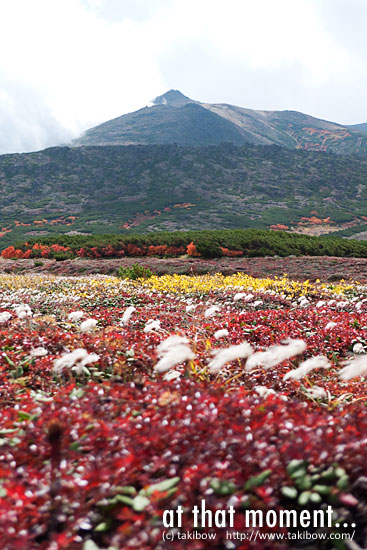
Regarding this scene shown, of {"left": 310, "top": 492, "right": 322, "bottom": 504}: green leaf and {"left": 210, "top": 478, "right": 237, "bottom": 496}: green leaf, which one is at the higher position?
{"left": 210, "top": 478, "right": 237, "bottom": 496}: green leaf

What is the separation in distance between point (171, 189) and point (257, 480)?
320ft

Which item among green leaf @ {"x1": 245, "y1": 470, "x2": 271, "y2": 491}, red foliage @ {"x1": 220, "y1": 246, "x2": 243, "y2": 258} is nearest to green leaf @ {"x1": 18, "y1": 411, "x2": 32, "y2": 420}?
green leaf @ {"x1": 245, "y1": 470, "x2": 271, "y2": 491}

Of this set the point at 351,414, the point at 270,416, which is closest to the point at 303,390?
the point at 351,414

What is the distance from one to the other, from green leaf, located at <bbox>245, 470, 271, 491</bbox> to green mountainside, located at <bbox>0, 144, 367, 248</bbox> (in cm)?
5756

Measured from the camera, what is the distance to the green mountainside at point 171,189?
69.4 meters

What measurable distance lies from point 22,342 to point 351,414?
147 inches

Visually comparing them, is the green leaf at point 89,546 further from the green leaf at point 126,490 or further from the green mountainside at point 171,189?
the green mountainside at point 171,189

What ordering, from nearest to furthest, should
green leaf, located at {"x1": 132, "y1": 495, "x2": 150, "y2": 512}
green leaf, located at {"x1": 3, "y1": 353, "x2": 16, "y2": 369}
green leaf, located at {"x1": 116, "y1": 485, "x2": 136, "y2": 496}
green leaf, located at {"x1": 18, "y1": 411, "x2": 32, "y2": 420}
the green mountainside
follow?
green leaf, located at {"x1": 132, "y1": 495, "x2": 150, "y2": 512} → green leaf, located at {"x1": 116, "y1": 485, "x2": 136, "y2": 496} → green leaf, located at {"x1": 18, "y1": 411, "x2": 32, "y2": 420} → green leaf, located at {"x1": 3, "y1": 353, "x2": 16, "y2": 369} → the green mountainside

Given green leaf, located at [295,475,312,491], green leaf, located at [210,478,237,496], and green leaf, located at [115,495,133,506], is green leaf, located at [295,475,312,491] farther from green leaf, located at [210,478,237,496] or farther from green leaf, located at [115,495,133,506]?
green leaf, located at [115,495,133,506]

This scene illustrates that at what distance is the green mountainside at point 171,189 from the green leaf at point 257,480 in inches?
2266

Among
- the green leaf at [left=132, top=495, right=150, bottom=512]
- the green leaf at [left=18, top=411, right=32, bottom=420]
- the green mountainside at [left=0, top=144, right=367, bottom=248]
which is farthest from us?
the green mountainside at [left=0, top=144, right=367, bottom=248]

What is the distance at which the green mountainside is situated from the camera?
69.4 metres

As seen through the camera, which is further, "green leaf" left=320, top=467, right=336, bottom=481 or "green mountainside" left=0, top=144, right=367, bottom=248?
"green mountainside" left=0, top=144, right=367, bottom=248

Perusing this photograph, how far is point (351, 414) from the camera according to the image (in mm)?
2260
